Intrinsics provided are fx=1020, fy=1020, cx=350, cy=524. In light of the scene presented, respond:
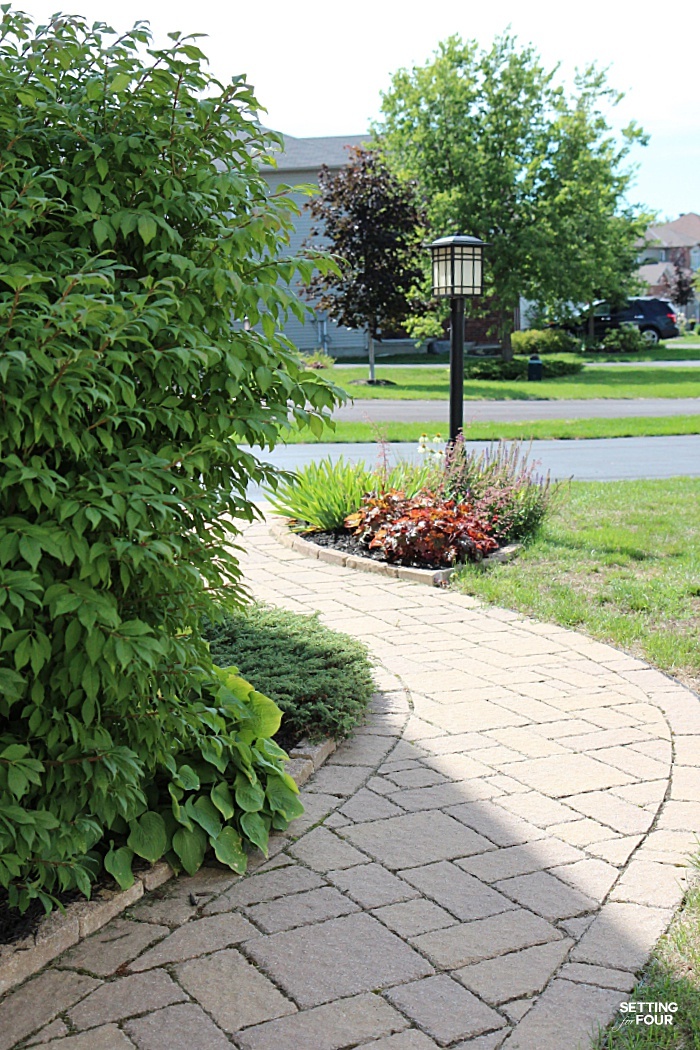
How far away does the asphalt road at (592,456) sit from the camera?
12.8 metres

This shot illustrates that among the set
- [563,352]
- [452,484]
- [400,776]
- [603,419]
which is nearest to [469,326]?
[563,352]

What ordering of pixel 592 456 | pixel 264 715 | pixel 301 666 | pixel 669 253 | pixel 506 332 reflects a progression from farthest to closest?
pixel 669 253
pixel 506 332
pixel 592 456
pixel 301 666
pixel 264 715

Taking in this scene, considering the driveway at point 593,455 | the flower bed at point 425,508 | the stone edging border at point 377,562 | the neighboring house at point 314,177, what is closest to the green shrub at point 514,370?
the neighboring house at point 314,177

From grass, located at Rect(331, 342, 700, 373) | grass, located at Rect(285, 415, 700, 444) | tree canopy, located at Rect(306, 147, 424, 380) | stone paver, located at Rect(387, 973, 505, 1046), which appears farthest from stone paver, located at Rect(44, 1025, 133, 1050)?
grass, located at Rect(331, 342, 700, 373)

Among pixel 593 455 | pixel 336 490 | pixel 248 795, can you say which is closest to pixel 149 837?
pixel 248 795

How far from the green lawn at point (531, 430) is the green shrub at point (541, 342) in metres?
17.1

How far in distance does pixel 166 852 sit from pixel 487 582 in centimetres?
410

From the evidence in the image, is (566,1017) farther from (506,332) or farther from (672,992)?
(506,332)

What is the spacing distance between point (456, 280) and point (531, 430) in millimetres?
8031

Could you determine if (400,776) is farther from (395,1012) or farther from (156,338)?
(156,338)

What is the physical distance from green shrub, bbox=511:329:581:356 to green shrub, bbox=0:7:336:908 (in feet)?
107

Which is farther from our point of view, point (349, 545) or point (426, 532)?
point (349, 545)

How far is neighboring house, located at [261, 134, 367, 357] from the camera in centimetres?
3709

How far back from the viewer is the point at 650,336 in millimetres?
40156
